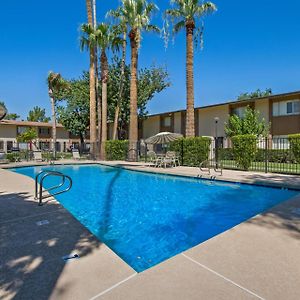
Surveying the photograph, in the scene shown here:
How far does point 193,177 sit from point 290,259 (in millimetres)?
9808

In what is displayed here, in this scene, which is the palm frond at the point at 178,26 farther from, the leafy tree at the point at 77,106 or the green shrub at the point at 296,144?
the leafy tree at the point at 77,106

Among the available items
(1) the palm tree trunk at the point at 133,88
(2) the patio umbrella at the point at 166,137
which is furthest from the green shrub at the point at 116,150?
(2) the patio umbrella at the point at 166,137

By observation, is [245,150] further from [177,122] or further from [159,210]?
[177,122]

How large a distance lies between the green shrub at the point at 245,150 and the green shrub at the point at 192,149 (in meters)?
2.20

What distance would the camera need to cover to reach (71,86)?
31.9 meters

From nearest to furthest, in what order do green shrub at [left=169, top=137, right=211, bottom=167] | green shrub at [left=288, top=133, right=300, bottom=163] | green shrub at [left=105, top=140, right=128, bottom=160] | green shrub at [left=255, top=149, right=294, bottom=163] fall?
1. green shrub at [left=288, top=133, right=300, bottom=163]
2. green shrub at [left=255, top=149, right=294, bottom=163]
3. green shrub at [left=169, top=137, right=211, bottom=167]
4. green shrub at [left=105, top=140, right=128, bottom=160]

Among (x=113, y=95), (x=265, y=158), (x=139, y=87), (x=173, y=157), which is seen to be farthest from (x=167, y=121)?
(x=265, y=158)

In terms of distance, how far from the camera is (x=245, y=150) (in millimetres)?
14586

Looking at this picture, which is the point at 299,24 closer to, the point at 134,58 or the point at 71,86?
the point at 134,58

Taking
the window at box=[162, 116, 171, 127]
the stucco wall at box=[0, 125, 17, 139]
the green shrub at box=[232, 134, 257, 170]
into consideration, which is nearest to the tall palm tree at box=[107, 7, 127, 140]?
the window at box=[162, 116, 171, 127]

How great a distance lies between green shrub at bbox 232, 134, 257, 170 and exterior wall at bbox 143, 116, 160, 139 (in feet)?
65.7

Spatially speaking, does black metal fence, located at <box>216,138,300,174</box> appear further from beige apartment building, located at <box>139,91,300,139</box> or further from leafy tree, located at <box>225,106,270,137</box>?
beige apartment building, located at <box>139,91,300,139</box>

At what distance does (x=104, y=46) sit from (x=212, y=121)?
1309cm

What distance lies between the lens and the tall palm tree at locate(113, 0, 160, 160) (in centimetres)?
2158
